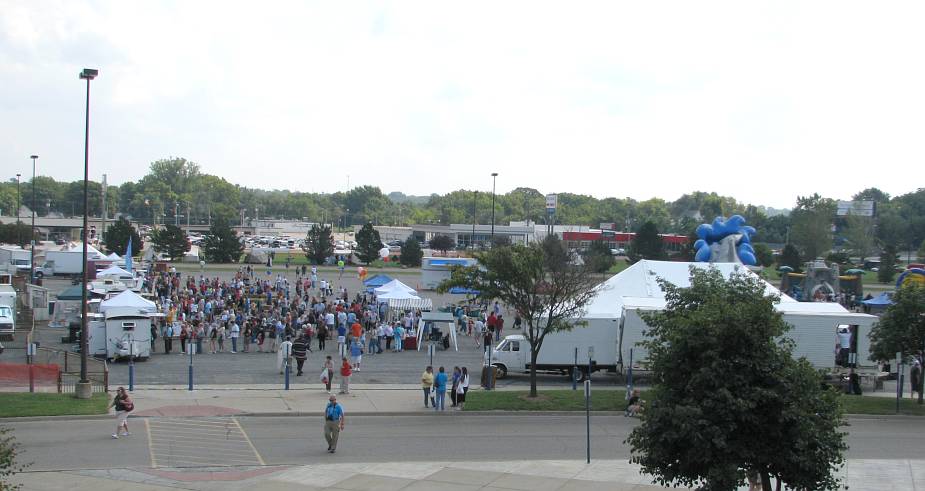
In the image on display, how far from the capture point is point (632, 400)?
74.3ft

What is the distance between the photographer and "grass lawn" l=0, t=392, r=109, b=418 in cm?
2158

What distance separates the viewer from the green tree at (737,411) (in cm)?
1162

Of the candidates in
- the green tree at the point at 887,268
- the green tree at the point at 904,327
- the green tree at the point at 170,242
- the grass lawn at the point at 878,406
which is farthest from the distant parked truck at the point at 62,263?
the green tree at the point at 887,268

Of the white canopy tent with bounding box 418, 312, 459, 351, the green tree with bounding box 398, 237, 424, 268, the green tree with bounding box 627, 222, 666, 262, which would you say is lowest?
the white canopy tent with bounding box 418, 312, 459, 351

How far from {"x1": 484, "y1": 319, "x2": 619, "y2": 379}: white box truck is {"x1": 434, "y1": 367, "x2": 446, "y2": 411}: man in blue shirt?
6.18m

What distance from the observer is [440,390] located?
23.8 meters

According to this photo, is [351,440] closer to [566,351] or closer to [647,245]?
[566,351]

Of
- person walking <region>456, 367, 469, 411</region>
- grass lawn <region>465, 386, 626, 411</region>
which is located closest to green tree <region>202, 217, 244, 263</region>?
grass lawn <region>465, 386, 626, 411</region>

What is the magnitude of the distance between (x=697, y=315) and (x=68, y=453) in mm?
13457

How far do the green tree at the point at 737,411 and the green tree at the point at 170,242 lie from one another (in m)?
76.0

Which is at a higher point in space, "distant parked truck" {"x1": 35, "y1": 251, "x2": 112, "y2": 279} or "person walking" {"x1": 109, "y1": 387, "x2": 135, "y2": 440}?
"distant parked truck" {"x1": 35, "y1": 251, "x2": 112, "y2": 279}

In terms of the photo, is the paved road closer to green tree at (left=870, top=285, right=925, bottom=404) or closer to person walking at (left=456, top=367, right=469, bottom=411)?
person walking at (left=456, top=367, right=469, bottom=411)

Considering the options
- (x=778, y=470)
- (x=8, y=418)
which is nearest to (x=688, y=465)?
(x=778, y=470)

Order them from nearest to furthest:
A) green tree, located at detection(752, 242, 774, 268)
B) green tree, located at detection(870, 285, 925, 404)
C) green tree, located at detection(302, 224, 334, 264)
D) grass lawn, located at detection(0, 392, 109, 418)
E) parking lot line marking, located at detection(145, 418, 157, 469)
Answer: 1. parking lot line marking, located at detection(145, 418, 157, 469)
2. grass lawn, located at detection(0, 392, 109, 418)
3. green tree, located at detection(870, 285, 925, 404)
4. green tree, located at detection(302, 224, 334, 264)
5. green tree, located at detection(752, 242, 774, 268)
